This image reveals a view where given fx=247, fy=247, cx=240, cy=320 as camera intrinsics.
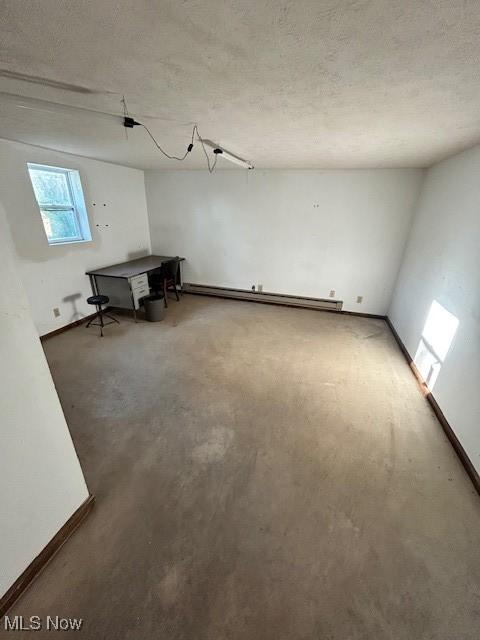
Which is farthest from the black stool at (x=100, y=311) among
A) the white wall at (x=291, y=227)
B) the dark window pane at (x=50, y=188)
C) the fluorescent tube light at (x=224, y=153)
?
the fluorescent tube light at (x=224, y=153)

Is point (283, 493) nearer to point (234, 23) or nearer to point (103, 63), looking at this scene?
point (234, 23)

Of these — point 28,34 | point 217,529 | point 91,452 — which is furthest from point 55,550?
point 28,34


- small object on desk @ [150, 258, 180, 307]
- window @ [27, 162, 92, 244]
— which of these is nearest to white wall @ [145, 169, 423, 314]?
small object on desk @ [150, 258, 180, 307]

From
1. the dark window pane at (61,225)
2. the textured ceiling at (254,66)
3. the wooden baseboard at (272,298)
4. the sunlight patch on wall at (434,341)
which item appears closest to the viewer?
the textured ceiling at (254,66)

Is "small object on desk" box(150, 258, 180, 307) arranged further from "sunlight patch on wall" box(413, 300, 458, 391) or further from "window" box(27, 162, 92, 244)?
"sunlight patch on wall" box(413, 300, 458, 391)

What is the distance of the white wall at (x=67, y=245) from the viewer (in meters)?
2.83

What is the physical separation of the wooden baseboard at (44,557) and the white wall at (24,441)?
0.10 feet

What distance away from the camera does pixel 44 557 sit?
121 centimetres

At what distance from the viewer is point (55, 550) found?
1271 millimetres

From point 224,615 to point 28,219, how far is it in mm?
3980

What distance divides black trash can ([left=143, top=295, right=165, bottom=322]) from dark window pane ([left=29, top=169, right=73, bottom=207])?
174cm

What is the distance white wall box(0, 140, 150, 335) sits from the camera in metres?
2.83

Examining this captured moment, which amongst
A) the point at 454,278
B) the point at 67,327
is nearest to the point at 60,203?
the point at 67,327

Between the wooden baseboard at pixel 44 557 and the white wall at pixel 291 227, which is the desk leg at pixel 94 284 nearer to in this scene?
the white wall at pixel 291 227
